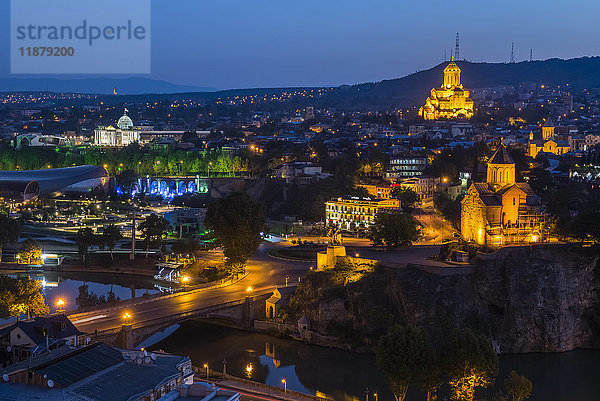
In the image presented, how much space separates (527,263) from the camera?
1029 inches

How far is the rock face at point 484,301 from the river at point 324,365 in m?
0.71

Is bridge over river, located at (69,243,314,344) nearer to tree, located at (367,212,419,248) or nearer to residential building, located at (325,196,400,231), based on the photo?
tree, located at (367,212,419,248)

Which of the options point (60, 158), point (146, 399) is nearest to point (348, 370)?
point (146, 399)

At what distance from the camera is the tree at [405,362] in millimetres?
18312

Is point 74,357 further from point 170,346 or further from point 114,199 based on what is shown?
point 114,199

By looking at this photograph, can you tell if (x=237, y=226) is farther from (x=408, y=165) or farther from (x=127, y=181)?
(x=127, y=181)

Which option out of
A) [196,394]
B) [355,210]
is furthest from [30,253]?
[196,394]

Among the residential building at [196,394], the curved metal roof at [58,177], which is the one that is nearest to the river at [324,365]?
the residential building at [196,394]

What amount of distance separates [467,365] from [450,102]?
203 ft

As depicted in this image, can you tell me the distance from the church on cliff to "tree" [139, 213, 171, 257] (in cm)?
1368

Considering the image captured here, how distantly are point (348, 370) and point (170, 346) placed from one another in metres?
4.97

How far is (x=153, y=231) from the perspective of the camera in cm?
3712

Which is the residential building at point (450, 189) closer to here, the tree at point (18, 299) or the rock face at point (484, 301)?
the rock face at point (484, 301)

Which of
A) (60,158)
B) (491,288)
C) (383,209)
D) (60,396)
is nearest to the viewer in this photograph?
(60,396)
